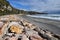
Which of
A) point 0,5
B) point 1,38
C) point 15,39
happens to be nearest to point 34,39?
point 15,39

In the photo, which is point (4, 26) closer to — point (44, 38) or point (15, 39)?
point (15, 39)

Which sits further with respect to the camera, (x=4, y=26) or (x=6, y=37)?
(x=4, y=26)

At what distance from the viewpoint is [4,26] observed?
10062 mm

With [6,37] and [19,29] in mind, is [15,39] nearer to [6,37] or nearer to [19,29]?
[6,37]

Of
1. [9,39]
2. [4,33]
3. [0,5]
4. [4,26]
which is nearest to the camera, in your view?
[9,39]

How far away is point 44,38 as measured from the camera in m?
9.69

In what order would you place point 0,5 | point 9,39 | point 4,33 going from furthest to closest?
Result: point 0,5 < point 4,33 < point 9,39

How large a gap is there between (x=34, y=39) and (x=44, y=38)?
3.38 ft

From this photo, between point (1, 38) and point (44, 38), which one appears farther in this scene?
point (44, 38)

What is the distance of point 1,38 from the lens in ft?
28.6

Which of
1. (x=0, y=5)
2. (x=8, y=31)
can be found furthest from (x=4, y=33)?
(x=0, y=5)

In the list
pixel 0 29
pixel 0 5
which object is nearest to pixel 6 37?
pixel 0 29

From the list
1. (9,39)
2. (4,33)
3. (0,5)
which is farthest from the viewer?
(0,5)

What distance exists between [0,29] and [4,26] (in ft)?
1.19
